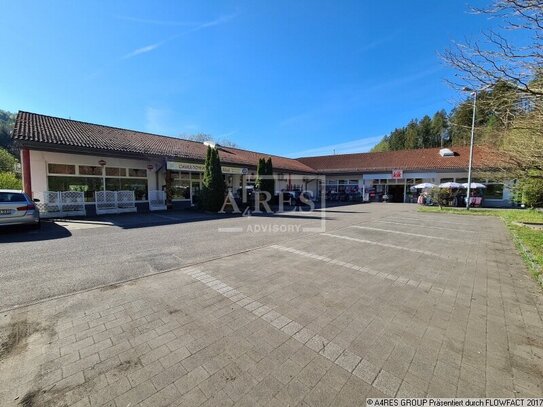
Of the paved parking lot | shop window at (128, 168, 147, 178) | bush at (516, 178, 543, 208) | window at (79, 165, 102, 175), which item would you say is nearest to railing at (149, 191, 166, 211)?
shop window at (128, 168, 147, 178)

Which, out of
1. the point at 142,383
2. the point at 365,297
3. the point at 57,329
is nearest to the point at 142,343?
the point at 142,383

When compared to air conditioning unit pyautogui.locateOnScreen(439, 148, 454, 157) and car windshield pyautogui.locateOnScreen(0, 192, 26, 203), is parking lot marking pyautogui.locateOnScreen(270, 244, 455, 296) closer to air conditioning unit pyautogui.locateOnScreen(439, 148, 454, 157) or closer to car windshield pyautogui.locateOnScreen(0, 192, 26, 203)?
car windshield pyautogui.locateOnScreen(0, 192, 26, 203)

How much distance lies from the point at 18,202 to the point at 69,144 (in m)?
4.97

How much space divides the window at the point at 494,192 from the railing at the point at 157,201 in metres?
26.9

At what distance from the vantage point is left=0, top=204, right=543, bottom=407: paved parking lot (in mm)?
2059

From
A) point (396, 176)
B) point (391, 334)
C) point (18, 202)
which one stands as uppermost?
point (396, 176)

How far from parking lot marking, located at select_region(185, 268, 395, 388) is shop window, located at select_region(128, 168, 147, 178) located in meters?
13.9

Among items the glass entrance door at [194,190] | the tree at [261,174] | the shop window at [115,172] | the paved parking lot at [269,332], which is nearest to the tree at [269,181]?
the tree at [261,174]

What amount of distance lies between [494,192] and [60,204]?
103ft

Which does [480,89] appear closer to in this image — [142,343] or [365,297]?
[365,297]

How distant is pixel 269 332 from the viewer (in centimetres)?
285

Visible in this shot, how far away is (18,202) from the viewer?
8.02 metres

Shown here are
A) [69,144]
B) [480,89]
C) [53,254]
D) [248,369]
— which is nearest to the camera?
[248,369]

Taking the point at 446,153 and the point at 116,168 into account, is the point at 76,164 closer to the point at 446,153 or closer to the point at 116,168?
the point at 116,168
